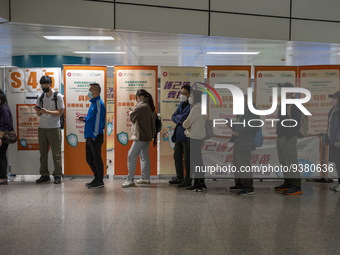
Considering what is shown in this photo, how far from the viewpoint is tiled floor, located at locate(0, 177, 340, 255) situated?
3.63m

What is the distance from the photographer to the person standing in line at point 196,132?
5.90m

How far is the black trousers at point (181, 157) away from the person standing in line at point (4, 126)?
2.77 meters

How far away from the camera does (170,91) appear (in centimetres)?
679

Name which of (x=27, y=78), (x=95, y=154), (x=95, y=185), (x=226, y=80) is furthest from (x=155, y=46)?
(x=95, y=185)

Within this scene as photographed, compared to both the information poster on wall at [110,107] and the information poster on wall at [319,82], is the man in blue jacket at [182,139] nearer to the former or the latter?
the information poster on wall at [319,82]

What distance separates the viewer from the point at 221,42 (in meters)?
7.40

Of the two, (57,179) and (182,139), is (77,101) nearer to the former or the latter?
(57,179)

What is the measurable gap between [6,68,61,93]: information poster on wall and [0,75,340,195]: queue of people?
356 millimetres

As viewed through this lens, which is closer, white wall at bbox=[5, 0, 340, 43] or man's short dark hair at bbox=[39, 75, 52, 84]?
white wall at bbox=[5, 0, 340, 43]

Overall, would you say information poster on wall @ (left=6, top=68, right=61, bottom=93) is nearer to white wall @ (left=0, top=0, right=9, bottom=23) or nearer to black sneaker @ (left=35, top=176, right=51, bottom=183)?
white wall @ (left=0, top=0, right=9, bottom=23)

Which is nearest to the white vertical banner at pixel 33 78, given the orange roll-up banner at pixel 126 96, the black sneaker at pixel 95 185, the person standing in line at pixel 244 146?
the orange roll-up banner at pixel 126 96

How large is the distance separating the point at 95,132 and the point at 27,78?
174 cm

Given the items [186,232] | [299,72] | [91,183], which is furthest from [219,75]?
[186,232]

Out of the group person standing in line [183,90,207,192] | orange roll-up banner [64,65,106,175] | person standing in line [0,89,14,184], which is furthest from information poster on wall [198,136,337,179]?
person standing in line [0,89,14,184]
